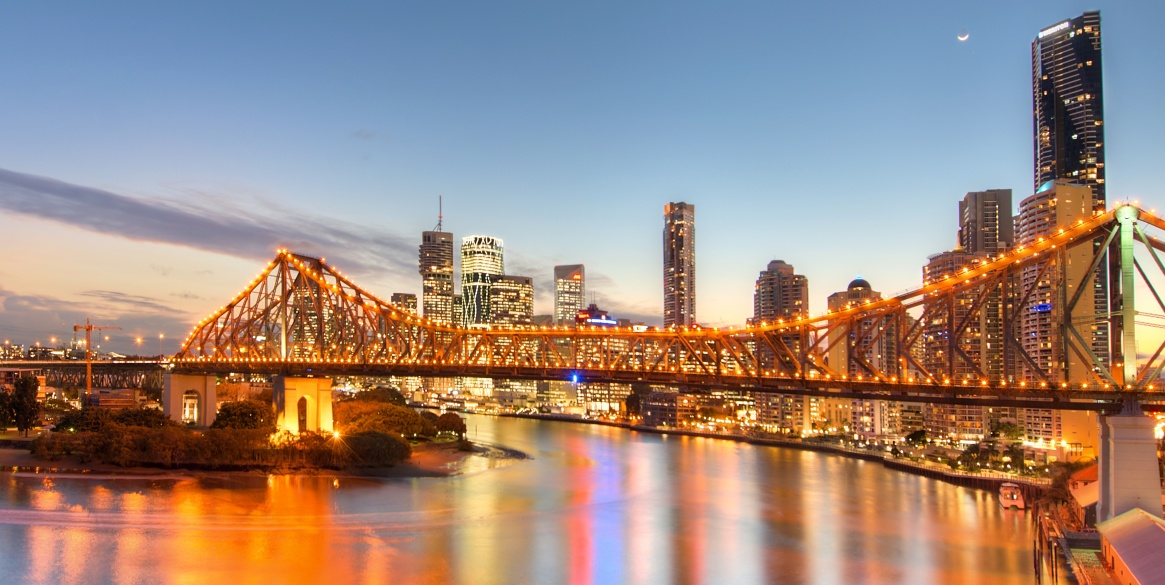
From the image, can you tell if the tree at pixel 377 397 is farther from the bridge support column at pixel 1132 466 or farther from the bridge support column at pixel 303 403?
the bridge support column at pixel 1132 466

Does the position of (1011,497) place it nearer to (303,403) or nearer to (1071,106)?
(303,403)

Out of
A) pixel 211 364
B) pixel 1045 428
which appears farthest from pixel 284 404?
pixel 1045 428

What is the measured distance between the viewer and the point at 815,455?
67.8 meters

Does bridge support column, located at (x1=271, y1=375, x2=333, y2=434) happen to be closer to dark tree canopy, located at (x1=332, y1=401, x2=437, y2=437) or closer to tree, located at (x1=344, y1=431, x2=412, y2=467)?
dark tree canopy, located at (x1=332, y1=401, x2=437, y2=437)

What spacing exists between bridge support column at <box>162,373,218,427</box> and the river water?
17.3 meters

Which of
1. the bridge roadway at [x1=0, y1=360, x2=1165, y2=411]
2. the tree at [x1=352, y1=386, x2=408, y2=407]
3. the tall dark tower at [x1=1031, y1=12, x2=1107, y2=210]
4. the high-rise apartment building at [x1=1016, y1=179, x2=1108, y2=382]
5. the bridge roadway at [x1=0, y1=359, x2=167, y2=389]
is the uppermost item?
the tall dark tower at [x1=1031, y1=12, x2=1107, y2=210]

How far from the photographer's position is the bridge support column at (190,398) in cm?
5344

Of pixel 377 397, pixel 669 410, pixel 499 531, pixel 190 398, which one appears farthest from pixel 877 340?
pixel 669 410

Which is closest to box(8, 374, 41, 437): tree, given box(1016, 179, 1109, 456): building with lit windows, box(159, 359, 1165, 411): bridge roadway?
box(159, 359, 1165, 411): bridge roadway

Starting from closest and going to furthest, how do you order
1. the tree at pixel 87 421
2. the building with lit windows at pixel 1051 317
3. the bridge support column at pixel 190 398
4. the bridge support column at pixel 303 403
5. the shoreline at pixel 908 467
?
the tree at pixel 87 421, the shoreline at pixel 908 467, the bridge support column at pixel 303 403, the bridge support column at pixel 190 398, the building with lit windows at pixel 1051 317

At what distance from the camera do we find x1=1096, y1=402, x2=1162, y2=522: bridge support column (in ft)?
77.6

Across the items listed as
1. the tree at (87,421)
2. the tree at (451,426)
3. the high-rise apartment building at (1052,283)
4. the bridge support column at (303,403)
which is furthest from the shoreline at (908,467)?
the tree at (87,421)

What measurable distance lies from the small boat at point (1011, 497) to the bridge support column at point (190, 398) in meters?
44.3

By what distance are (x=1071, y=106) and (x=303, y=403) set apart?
4064 inches
